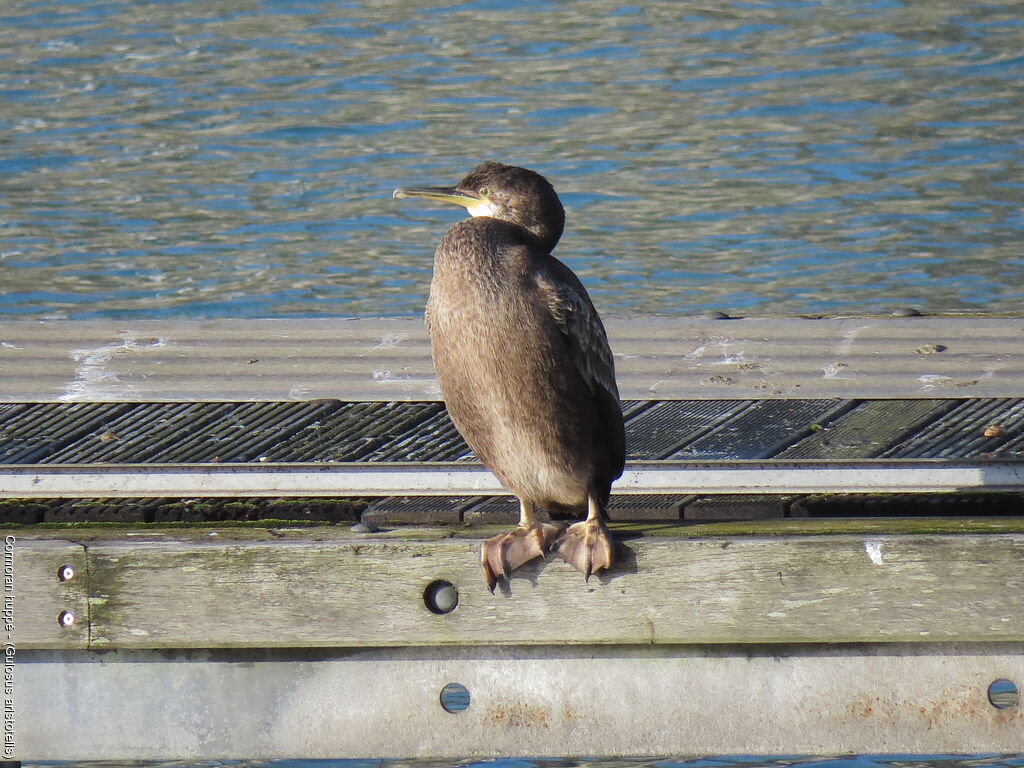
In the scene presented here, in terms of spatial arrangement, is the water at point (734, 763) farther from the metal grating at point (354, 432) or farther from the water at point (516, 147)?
the water at point (516, 147)

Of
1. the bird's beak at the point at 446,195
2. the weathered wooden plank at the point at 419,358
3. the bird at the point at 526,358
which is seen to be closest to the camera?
the bird at the point at 526,358

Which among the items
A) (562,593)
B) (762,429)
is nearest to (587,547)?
(562,593)

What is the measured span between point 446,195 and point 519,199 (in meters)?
0.24

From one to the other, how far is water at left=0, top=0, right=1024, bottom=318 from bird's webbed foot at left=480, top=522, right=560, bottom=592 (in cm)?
692

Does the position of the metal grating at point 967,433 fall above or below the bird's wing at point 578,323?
below

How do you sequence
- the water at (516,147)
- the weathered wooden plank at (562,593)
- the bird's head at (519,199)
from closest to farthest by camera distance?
the weathered wooden plank at (562,593)
the bird's head at (519,199)
the water at (516,147)

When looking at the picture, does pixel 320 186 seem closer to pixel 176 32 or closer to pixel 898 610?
pixel 176 32

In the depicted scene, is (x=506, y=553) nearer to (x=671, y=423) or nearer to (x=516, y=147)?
(x=671, y=423)

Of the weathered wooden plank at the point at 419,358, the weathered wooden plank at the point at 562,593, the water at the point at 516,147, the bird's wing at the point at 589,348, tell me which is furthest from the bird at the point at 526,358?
the water at the point at 516,147

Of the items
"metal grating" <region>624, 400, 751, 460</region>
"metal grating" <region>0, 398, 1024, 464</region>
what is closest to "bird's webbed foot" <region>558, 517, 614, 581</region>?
"metal grating" <region>0, 398, 1024, 464</region>

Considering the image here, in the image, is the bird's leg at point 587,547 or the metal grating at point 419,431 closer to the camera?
the bird's leg at point 587,547

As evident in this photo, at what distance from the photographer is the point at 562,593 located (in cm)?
375

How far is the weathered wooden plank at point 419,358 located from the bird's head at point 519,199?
57.0 inches

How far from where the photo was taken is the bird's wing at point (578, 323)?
3951 mm
